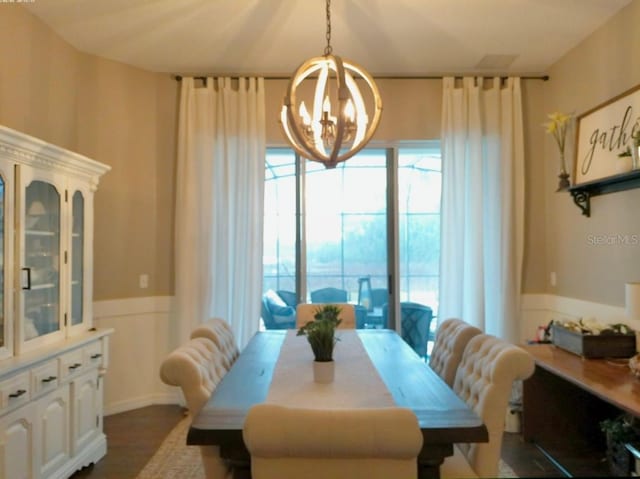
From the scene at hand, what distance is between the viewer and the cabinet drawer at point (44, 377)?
2.33m

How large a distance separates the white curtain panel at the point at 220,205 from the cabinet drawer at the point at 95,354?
3.14ft

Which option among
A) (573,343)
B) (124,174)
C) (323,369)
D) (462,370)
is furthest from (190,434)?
(124,174)

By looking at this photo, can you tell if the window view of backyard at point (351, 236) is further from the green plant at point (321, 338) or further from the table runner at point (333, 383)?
the green plant at point (321, 338)

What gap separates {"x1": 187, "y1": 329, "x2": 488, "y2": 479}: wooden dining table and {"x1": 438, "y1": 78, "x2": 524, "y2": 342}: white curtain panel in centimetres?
172

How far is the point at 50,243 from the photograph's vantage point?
2.74m

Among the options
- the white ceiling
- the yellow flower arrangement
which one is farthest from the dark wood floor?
the white ceiling

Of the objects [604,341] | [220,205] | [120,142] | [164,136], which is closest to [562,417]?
[604,341]

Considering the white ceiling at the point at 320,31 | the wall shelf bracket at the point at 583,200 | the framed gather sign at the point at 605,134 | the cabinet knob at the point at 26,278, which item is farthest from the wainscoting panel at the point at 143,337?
the white ceiling at the point at 320,31

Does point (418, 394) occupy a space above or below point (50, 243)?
below

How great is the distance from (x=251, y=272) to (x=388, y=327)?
140cm

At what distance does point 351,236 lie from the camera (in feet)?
14.3

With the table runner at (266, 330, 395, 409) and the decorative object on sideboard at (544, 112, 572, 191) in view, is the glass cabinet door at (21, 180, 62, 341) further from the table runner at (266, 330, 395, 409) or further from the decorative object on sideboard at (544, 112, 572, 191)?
the decorative object on sideboard at (544, 112, 572, 191)

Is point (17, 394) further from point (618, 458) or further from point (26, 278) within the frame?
point (618, 458)

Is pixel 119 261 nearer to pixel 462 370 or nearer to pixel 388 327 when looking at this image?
pixel 388 327
